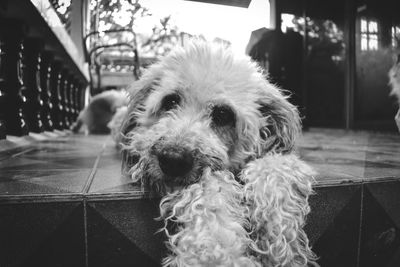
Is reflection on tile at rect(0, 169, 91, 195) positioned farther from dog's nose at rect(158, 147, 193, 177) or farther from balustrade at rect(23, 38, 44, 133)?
balustrade at rect(23, 38, 44, 133)

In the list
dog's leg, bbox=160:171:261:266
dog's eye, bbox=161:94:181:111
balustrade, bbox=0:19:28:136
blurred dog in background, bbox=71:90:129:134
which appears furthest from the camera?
blurred dog in background, bbox=71:90:129:134

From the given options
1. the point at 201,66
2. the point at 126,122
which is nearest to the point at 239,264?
the point at 201,66

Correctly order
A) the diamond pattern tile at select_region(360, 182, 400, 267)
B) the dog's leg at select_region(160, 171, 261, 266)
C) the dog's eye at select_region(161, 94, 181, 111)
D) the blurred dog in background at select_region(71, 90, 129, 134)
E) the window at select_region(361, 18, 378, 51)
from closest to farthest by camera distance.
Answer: the dog's leg at select_region(160, 171, 261, 266) < the diamond pattern tile at select_region(360, 182, 400, 267) < the dog's eye at select_region(161, 94, 181, 111) < the blurred dog in background at select_region(71, 90, 129, 134) < the window at select_region(361, 18, 378, 51)

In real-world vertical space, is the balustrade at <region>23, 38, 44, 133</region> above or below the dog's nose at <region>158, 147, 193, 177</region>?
above

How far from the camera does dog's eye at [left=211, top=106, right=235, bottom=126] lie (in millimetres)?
1535

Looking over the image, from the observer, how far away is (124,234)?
1.21m

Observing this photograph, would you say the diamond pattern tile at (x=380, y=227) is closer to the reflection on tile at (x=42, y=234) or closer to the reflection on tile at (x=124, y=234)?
the reflection on tile at (x=124, y=234)

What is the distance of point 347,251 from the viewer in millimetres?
1440

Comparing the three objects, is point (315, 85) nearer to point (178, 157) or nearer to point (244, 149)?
point (244, 149)

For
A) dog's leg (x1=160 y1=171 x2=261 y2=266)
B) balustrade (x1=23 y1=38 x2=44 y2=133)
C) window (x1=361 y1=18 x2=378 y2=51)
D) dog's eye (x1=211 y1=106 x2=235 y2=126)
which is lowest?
dog's leg (x1=160 y1=171 x2=261 y2=266)

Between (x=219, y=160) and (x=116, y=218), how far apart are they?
427 mm

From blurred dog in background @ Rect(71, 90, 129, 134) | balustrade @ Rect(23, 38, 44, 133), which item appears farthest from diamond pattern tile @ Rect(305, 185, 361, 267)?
blurred dog in background @ Rect(71, 90, 129, 134)

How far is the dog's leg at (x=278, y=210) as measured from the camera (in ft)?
3.61

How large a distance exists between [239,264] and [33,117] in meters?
2.98
